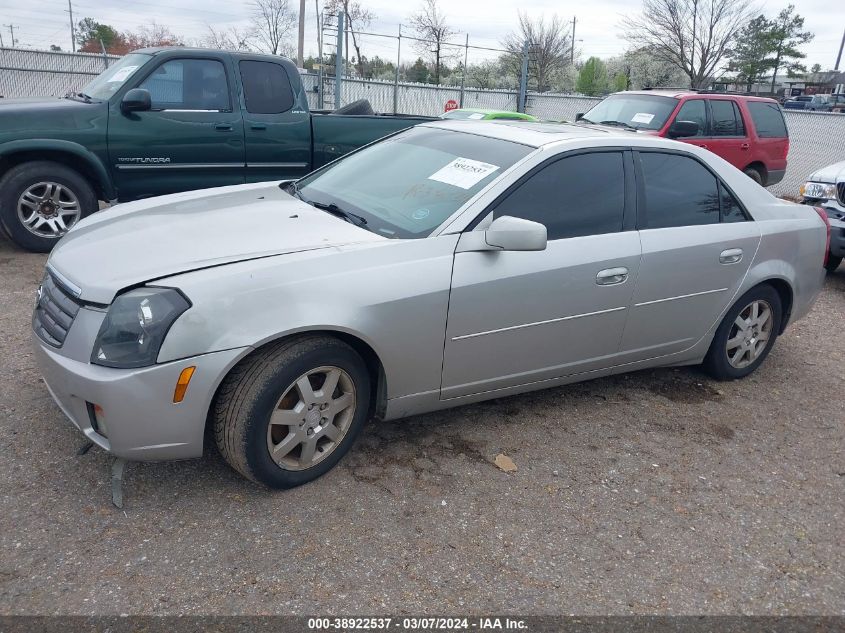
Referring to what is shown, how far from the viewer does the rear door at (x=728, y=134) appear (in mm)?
9945

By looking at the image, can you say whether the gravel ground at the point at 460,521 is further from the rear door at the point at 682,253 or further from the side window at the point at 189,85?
the side window at the point at 189,85

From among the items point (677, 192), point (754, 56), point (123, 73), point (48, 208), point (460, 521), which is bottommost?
point (460, 521)

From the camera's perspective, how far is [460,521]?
298cm

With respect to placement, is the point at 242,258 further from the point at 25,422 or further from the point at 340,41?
the point at 340,41

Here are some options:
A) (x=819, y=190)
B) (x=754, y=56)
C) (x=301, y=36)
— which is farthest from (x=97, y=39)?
(x=819, y=190)

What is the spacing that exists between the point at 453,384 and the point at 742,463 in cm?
161

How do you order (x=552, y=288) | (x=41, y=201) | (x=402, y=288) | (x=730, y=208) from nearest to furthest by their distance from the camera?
(x=402, y=288), (x=552, y=288), (x=730, y=208), (x=41, y=201)

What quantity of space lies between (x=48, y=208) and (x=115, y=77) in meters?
1.46

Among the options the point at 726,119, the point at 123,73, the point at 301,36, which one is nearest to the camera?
the point at 123,73

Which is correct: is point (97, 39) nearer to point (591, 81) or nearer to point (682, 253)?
point (591, 81)

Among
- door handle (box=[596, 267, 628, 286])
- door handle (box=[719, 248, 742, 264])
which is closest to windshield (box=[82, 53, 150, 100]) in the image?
door handle (box=[596, 267, 628, 286])

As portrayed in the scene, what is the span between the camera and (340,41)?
13.8m

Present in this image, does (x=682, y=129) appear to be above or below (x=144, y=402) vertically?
above

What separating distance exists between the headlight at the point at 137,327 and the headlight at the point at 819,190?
7.01m
